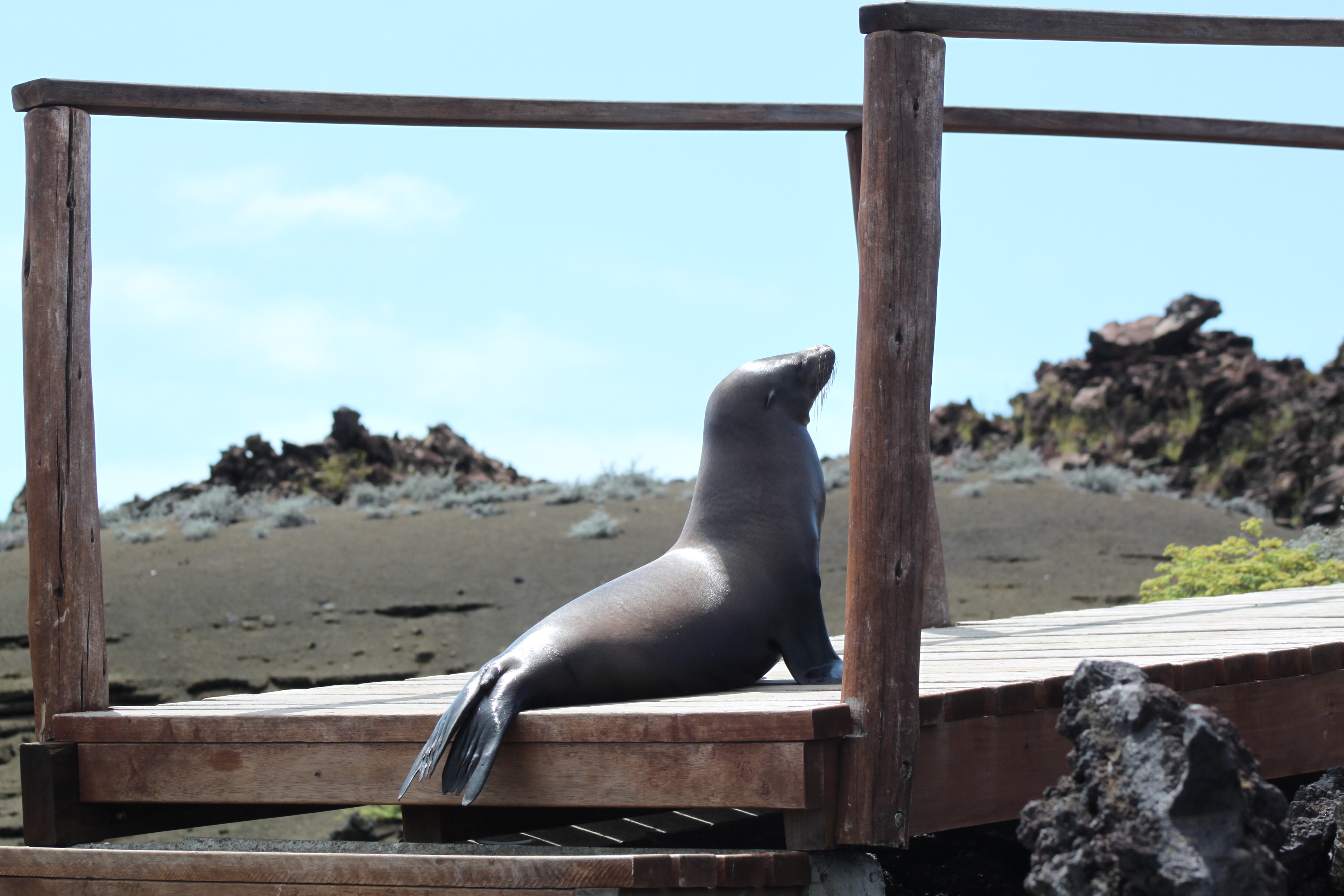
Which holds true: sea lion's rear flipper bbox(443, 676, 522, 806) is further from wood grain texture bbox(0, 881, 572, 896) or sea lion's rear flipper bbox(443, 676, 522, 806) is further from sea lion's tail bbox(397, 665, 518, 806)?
wood grain texture bbox(0, 881, 572, 896)

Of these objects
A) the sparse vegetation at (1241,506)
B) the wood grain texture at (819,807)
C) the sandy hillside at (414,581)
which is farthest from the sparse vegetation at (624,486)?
the wood grain texture at (819,807)

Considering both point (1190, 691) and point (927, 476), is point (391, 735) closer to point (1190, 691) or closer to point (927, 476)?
point (927, 476)

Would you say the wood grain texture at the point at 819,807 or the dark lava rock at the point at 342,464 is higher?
the dark lava rock at the point at 342,464

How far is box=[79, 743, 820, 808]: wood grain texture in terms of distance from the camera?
10.0 ft

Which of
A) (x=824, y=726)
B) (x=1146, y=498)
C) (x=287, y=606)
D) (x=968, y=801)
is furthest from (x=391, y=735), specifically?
(x=1146, y=498)

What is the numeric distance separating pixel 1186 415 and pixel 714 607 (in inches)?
727

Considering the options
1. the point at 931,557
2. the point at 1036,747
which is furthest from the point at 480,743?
the point at 931,557

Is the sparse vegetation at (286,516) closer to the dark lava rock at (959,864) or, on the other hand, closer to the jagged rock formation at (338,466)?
the jagged rock formation at (338,466)

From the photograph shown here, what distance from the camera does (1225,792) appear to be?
7.97 ft

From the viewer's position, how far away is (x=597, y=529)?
15195mm

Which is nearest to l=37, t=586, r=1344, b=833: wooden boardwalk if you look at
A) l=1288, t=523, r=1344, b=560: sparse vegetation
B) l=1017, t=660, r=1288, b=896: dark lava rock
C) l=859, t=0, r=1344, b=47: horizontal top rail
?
l=1017, t=660, r=1288, b=896: dark lava rock

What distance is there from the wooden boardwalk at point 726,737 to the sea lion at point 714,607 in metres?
0.10

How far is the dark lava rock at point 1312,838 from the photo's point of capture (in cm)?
374

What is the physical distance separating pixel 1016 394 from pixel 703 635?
19.9m
